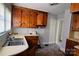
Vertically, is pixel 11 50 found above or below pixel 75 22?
below

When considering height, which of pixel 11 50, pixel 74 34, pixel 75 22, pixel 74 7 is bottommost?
pixel 11 50

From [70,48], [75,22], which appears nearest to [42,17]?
[75,22]

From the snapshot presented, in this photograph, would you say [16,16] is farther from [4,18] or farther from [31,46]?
[31,46]

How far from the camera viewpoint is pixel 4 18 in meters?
1.18

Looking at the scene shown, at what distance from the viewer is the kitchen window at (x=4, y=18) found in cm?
113

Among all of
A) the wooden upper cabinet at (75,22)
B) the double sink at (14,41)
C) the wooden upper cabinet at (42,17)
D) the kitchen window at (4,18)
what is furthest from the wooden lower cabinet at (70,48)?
the kitchen window at (4,18)

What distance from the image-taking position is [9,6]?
45.3 inches

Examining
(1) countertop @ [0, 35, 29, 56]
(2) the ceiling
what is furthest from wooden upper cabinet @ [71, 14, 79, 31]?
(1) countertop @ [0, 35, 29, 56]

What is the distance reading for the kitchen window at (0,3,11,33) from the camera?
3.71 ft

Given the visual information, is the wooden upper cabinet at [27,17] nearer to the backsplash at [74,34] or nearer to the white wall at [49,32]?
the white wall at [49,32]

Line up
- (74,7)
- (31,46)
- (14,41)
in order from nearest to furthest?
(74,7)
(31,46)
(14,41)

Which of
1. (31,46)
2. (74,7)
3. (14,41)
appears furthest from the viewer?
(14,41)

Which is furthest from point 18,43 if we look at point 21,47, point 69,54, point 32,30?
point 69,54

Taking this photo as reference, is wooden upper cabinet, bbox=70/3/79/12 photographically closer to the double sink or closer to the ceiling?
the ceiling
